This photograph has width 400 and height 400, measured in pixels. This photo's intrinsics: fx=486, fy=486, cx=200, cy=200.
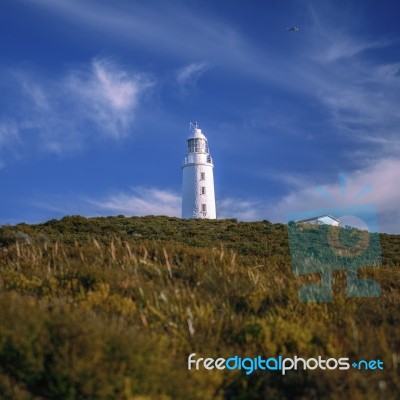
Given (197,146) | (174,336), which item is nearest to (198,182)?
(197,146)

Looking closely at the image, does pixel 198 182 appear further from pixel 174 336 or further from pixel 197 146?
pixel 174 336

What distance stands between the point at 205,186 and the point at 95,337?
49.2 m

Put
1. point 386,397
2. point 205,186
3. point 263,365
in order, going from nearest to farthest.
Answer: point 386,397 → point 263,365 → point 205,186

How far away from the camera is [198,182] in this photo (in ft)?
175

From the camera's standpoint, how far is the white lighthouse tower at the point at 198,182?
52.9m

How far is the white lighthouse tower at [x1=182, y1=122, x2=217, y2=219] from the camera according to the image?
52906mm

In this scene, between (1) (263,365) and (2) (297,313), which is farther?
(2) (297,313)

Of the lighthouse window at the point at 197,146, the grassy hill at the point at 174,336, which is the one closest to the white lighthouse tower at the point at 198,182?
the lighthouse window at the point at 197,146

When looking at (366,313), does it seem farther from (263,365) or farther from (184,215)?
(184,215)

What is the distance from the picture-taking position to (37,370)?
4234mm

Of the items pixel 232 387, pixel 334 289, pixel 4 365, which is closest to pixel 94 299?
pixel 4 365

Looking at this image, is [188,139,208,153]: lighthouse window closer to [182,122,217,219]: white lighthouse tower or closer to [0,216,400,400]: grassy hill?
[182,122,217,219]: white lighthouse tower

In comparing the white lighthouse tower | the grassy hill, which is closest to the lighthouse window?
the white lighthouse tower

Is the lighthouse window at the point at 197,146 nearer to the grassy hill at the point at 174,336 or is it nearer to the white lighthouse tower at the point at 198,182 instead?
the white lighthouse tower at the point at 198,182
